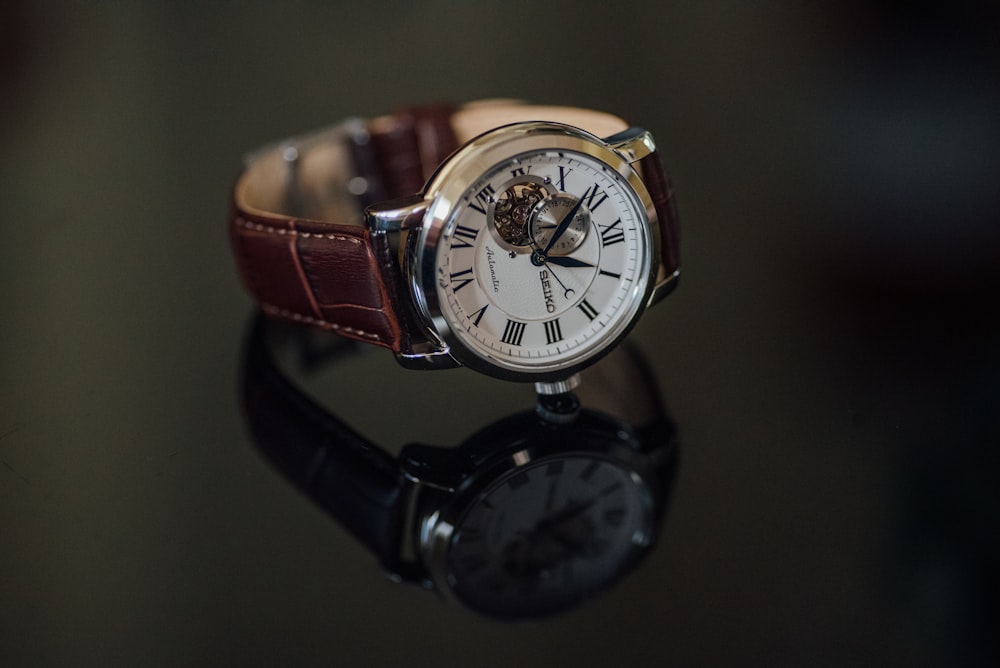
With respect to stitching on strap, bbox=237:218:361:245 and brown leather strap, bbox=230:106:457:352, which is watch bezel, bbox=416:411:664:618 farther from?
stitching on strap, bbox=237:218:361:245

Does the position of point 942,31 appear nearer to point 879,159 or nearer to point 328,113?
point 879,159

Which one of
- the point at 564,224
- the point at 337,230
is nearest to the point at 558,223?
the point at 564,224

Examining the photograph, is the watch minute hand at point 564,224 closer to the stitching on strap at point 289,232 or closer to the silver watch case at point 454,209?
the silver watch case at point 454,209

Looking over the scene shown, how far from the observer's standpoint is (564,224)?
135cm

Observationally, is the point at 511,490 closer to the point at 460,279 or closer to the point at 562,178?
the point at 460,279

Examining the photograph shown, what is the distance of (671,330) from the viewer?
5.41 feet

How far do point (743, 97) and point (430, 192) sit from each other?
1379mm

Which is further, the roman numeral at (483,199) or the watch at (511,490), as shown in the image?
the roman numeral at (483,199)

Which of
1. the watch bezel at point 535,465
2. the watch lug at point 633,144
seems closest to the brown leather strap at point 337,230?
the watch bezel at point 535,465

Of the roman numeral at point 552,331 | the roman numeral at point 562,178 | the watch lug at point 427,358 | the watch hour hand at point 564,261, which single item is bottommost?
the watch lug at point 427,358

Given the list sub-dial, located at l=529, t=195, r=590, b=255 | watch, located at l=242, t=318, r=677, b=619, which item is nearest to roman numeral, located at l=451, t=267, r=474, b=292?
sub-dial, located at l=529, t=195, r=590, b=255

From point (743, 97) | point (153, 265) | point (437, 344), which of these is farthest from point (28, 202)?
point (743, 97)

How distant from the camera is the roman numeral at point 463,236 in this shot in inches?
51.4

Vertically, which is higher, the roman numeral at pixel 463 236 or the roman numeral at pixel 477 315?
the roman numeral at pixel 463 236
